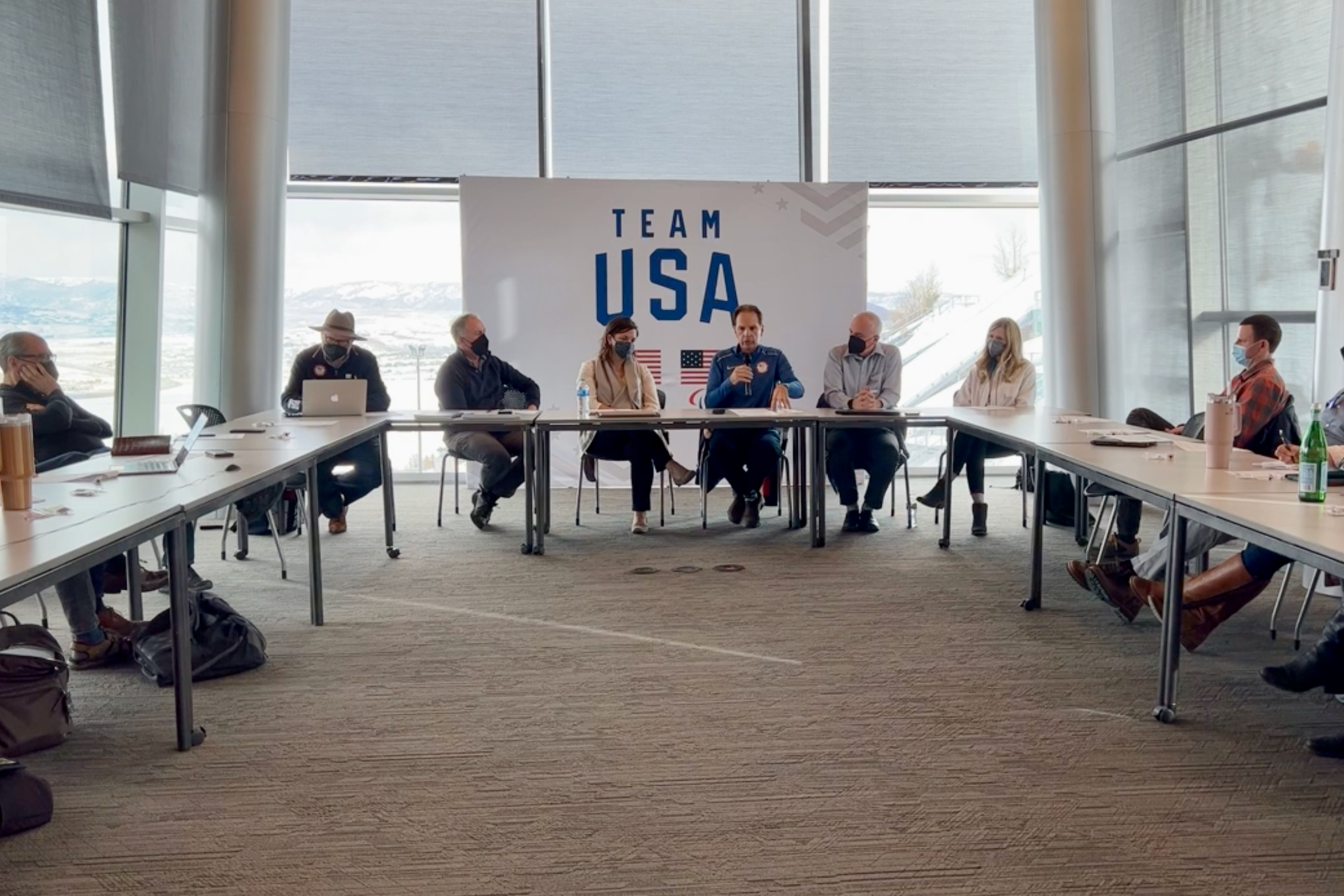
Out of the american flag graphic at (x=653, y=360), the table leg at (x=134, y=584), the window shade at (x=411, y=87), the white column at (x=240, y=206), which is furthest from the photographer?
the american flag graphic at (x=653, y=360)

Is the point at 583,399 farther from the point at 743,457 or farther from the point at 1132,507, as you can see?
the point at 1132,507

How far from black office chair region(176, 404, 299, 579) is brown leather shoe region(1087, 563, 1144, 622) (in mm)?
3285

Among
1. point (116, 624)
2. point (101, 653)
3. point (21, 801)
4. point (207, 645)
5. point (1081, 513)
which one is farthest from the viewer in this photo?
point (1081, 513)

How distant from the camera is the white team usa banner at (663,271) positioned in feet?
24.3

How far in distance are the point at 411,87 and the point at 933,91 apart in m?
3.47

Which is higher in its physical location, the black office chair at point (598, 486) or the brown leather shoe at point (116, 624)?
the black office chair at point (598, 486)

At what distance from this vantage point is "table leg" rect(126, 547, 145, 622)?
13.0 feet

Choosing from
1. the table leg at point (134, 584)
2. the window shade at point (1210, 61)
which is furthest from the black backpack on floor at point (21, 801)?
the window shade at point (1210, 61)

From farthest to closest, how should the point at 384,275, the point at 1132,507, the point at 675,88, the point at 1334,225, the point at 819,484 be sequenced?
the point at 384,275 → the point at 675,88 → the point at 819,484 → the point at 1132,507 → the point at 1334,225

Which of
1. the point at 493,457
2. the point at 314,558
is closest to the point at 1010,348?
the point at 493,457

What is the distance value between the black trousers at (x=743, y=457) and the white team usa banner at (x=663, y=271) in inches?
50.8

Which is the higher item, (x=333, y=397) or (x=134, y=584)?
(x=333, y=397)

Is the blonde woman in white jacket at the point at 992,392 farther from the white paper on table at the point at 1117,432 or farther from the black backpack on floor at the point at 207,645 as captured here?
the black backpack on floor at the point at 207,645

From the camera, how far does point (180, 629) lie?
2.91 meters
